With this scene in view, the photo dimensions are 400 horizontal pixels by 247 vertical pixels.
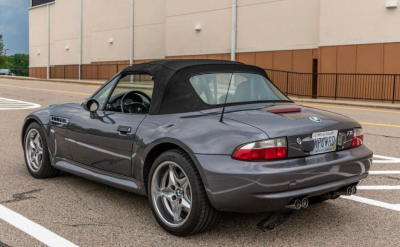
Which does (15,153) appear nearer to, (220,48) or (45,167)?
(45,167)

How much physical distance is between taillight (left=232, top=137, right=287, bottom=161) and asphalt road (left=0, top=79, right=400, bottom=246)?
730 millimetres

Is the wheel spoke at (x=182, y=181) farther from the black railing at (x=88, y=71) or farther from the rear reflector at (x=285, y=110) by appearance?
the black railing at (x=88, y=71)

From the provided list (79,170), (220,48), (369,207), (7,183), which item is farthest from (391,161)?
(220,48)

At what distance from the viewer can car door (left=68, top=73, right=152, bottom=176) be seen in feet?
15.0

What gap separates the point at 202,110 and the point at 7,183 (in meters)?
2.97

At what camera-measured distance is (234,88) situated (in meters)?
4.66

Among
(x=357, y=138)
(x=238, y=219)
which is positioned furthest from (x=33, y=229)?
(x=357, y=138)

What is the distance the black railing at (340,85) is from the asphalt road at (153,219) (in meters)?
16.0

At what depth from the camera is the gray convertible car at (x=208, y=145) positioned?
3.67 meters

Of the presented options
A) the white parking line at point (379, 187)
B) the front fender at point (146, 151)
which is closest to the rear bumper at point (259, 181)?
the front fender at point (146, 151)

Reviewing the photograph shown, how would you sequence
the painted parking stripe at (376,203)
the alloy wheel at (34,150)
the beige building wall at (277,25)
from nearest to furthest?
the painted parking stripe at (376,203) < the alloy wheel at (34,150) < the beige building wall at (277,25)

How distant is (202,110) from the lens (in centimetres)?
428

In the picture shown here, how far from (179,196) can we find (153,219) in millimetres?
598

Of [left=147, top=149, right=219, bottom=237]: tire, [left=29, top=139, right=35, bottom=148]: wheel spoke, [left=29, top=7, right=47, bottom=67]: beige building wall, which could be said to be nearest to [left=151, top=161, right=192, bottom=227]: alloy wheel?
[left=147, top=149, right=219, bottom=237]: tire
